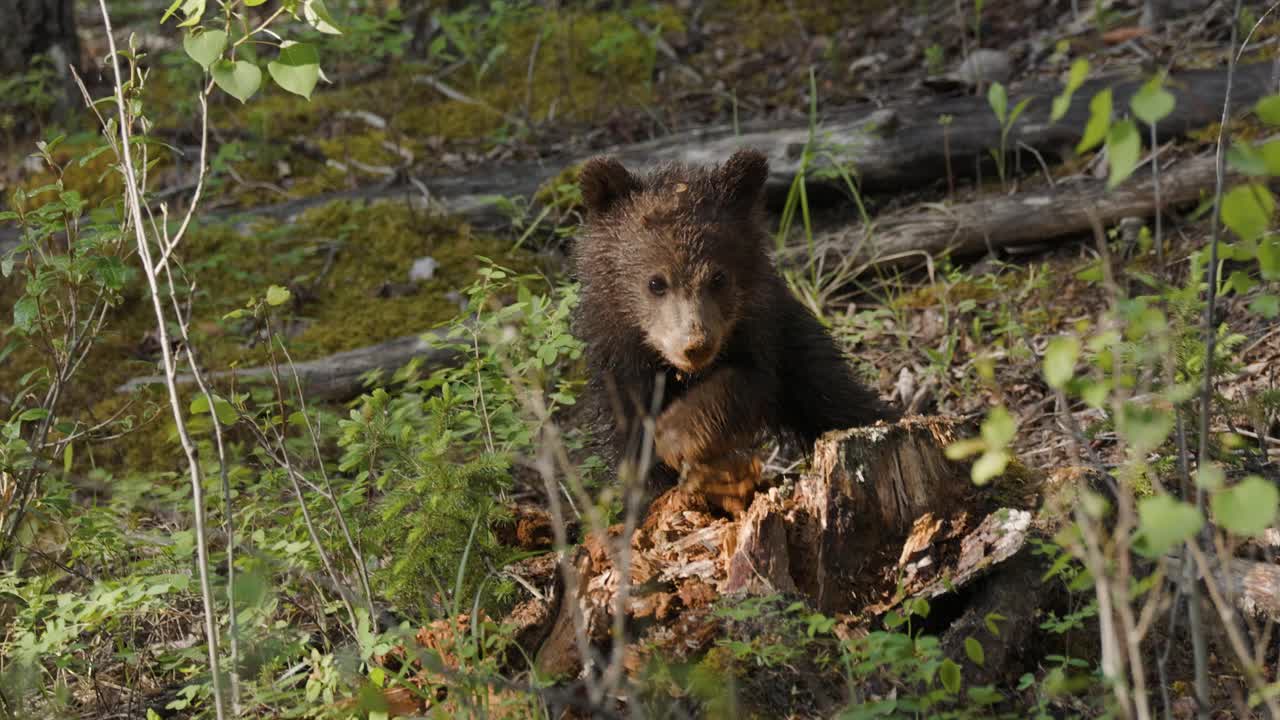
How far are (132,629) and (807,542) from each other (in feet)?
8.10

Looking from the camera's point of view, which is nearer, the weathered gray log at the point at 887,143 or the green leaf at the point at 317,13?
the green leaf at the point at 317,13

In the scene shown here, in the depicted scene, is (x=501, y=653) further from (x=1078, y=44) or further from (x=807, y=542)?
(x=1078, y=44)

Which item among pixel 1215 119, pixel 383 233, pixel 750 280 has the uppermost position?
pixel 750 280

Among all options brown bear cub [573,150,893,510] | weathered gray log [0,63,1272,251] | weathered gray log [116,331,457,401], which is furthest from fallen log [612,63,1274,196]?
brown bear cub [573,150,893,510]

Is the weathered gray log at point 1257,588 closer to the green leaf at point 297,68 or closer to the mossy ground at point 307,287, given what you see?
the green leaf at point 297,68

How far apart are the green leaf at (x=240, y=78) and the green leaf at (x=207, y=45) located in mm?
54

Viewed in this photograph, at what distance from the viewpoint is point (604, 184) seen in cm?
471

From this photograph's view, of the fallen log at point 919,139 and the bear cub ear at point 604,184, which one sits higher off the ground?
the bear cub ear at point 604,184

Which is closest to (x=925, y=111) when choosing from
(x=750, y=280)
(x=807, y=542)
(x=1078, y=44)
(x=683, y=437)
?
(x=1078, y=44)

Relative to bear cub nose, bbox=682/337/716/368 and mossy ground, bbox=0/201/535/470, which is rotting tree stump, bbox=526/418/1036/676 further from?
mossy ground, bbox=0/201/535/470

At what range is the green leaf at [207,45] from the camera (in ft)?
9.79

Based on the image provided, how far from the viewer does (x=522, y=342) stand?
444 cm

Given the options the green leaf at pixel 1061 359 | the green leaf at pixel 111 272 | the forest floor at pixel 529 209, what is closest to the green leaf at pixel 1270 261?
the green leaf at pixel 1061 359

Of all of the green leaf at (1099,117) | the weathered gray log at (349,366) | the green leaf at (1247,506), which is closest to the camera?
the green leaf at (1247,506)
